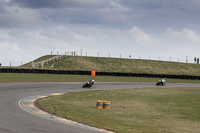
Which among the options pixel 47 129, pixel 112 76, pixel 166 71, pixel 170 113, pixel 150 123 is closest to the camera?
pixel 47 129

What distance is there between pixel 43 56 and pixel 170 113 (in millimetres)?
65921

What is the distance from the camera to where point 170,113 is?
1652 centimetres

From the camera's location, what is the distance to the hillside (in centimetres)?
6888

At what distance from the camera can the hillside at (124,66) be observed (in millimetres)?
68875

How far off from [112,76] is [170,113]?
3516 cm

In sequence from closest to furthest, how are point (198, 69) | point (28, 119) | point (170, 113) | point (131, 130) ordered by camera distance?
point (131, 130)
point (28, 119)
point (170, 113)
point (198, 69)

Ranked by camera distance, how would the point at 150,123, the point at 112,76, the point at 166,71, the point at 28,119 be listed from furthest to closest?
1. the point at 166,71
2. the point at 112,76
3. the point at 150,123
4. the point at 28,119

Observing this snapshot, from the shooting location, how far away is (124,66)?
247 feet

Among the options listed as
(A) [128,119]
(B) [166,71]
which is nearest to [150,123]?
(A) [128,119]

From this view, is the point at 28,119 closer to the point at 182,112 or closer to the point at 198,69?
the point at 182,112

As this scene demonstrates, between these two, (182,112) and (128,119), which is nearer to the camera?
(128,119)

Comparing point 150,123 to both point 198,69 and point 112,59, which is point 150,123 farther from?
point 198,69

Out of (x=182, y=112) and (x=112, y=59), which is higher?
(x=112, y=59)

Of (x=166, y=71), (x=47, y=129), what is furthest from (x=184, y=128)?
(x=166, y=71)
